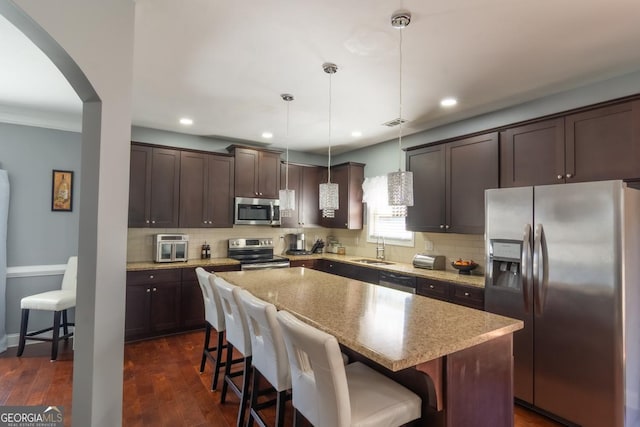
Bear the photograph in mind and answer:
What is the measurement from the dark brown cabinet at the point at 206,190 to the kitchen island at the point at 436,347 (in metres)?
2.70

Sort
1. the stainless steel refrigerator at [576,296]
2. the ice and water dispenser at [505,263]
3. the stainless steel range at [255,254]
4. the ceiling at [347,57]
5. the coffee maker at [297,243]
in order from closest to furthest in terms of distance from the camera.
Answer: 1. the ceiling at [347,57]
2. the stainless steel refrigerator at [576,296]
3. the ice and water dispenser at [505,263]
4. the stainless steel range at [255,254]
5. the coffee maker at [297,243]

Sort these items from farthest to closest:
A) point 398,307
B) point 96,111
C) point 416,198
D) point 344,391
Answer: point 416,198, point 398,307, point 96,111, point 344,391

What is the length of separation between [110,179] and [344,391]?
1482mm

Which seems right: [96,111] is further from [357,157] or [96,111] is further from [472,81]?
[357,157]

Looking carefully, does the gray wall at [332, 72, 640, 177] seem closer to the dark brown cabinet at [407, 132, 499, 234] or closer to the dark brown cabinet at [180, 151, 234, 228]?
the dark brown cabinet at [407, 132, 499, 234]

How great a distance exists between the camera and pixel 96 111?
158 centimetres

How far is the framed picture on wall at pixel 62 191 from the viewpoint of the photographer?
380cm

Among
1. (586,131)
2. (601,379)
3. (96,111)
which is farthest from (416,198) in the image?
(96,111)

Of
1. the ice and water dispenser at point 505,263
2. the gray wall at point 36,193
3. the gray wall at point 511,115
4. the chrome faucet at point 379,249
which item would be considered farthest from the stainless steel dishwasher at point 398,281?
the gray wall at point 36,193

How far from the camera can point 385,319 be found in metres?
1.73

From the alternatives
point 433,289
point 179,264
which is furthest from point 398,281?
point 179,264

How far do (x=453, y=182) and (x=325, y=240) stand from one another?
2.86 metres

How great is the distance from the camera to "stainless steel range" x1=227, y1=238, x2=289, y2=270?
4.54 meters

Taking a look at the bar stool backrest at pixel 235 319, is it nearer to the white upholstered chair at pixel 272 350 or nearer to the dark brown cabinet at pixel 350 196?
the white upholstered chair at pixel 272 350
